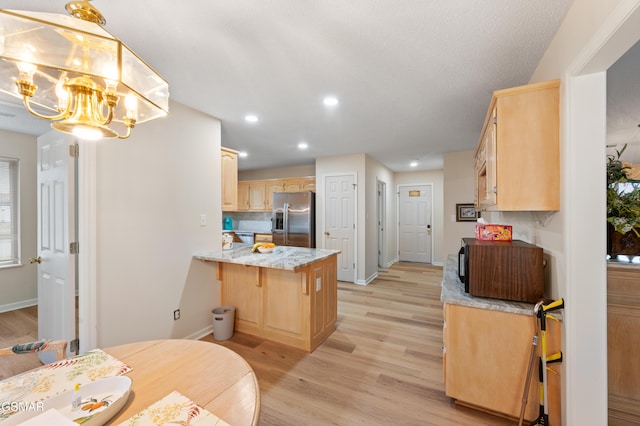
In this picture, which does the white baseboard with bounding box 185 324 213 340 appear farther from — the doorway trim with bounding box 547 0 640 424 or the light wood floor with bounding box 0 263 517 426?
the doorway trim with bounding box 547 0 640 424

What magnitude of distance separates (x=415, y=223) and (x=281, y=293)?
5.32 metres

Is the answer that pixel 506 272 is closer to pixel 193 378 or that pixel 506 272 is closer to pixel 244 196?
pixel 193 378

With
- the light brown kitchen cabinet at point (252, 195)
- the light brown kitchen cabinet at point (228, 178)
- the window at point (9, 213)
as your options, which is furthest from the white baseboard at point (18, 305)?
the light brown kitchen cabinet at point (252, 195)

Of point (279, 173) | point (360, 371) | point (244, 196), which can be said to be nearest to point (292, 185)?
point (279, 173)

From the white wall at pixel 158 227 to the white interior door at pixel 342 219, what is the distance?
2508 mm

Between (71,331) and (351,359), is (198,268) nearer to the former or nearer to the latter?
(71,331)

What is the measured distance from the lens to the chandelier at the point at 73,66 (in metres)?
0.85

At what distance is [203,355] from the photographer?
3.97ft

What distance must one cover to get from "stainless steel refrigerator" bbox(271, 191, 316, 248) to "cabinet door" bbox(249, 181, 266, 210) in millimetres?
648

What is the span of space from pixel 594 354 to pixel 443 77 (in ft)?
6.83

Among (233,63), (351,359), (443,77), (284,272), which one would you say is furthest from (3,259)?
(443,77)

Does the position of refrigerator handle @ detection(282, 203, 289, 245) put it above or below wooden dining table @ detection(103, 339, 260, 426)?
above

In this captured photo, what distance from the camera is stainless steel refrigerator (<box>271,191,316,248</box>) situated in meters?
5.14

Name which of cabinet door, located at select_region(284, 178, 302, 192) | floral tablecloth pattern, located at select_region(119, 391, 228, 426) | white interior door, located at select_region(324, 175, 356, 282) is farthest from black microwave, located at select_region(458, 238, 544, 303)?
cabinet door, located at select_region(284, 178, 302, 192)
